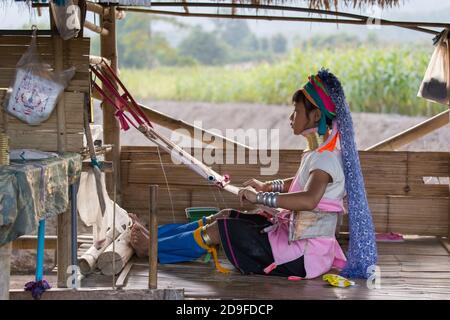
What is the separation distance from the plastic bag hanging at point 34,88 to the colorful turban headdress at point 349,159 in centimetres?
141

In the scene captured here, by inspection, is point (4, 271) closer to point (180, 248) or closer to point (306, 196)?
point (180, 248)

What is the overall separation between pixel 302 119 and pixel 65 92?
1.35 meters

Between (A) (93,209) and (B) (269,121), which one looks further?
(B) (269,121)

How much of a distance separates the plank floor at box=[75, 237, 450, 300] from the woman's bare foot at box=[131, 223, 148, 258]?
2.4 inches

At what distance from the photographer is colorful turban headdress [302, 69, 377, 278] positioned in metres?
4.55

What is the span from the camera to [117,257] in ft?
15.4

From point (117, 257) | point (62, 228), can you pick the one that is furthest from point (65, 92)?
point (117, 257)

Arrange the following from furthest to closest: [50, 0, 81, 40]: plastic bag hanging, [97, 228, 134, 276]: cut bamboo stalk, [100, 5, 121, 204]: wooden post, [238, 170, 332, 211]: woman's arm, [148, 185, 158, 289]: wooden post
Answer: [100, 5, 121, 204]: wooden post, [97, 228, 134, 276]: cut bamboo stalk, [238, 170, 332, 211]: woman's arm, [50, 0, 81, 40]: plastic bag hanging, [148, 185, 158, 289]: wooden post

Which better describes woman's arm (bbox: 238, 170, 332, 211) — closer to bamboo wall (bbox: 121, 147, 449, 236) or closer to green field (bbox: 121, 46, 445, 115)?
bamboo wall (bbox: 121, 147, 449, 236)

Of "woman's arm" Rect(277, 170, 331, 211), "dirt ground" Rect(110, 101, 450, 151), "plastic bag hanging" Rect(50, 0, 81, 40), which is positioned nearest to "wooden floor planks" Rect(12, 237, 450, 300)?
"woman's arm" Rect(277, 170, 331, 211)

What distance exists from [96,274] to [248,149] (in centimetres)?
185

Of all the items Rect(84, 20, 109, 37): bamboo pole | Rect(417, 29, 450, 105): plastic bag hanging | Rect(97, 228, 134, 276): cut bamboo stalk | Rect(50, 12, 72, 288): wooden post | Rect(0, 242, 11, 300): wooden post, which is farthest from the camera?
Rect(417, 29, 450, 105): plastic bag hanging

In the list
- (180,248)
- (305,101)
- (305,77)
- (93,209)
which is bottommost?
(180,248)
